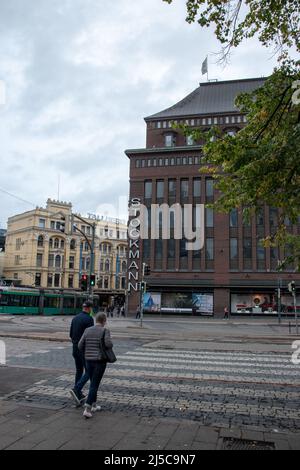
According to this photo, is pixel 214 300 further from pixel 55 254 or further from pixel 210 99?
pixel 55 254

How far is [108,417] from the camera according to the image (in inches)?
246

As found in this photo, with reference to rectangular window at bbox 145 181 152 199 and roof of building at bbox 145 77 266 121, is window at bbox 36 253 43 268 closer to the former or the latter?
rectangular window at bbox 145 181 152 199

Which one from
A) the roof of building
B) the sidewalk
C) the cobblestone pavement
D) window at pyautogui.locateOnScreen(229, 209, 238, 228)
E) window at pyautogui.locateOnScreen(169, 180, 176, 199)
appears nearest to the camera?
the sidewalk

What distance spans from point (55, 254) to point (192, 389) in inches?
2569

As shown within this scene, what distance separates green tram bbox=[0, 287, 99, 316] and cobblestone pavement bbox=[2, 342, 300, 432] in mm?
25404

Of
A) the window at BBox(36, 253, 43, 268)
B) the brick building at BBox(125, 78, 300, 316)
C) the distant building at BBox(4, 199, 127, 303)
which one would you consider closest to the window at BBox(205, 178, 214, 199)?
the brick building at BBox(125, 78, 300, 316)

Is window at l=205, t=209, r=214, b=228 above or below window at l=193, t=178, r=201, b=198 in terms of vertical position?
below

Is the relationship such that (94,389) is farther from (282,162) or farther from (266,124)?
(266,124)

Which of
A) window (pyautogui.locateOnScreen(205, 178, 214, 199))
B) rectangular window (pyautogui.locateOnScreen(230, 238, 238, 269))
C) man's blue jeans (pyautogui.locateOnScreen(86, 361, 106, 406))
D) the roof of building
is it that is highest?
the roof of building

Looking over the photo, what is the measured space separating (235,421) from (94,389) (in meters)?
2.22

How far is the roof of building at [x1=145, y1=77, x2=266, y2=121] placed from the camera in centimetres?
5278

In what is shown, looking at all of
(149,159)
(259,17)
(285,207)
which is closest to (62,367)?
(285,207)

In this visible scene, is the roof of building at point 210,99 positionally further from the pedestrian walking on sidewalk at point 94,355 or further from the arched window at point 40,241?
the pedestrian walking on sidewalk at point 94,355

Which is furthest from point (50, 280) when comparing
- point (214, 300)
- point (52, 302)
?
point (214, 300)
